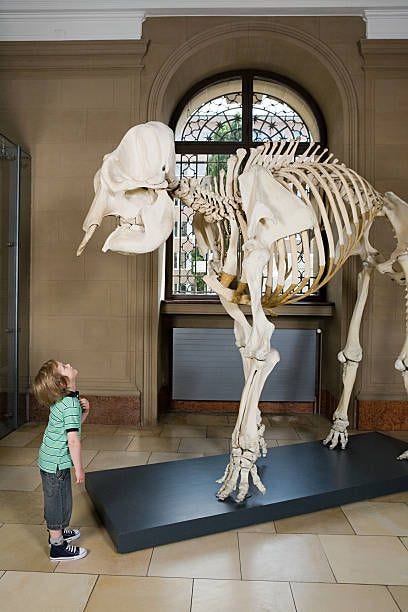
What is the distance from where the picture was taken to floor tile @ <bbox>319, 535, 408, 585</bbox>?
7.64 ft

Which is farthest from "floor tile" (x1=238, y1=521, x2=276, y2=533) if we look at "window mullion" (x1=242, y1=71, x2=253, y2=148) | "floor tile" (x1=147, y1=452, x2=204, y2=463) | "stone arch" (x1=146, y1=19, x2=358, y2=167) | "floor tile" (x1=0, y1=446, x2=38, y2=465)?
"window mullion" (x1=242, y1=71, x2=253, y2=148)

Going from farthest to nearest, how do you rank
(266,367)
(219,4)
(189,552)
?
(219,4), (266,367), (189,552)

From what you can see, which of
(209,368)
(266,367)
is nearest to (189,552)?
(266,367)

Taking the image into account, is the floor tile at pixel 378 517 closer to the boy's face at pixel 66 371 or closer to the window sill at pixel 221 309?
the boy's face at pixel 66 371

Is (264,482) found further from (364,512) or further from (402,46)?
(402,46)

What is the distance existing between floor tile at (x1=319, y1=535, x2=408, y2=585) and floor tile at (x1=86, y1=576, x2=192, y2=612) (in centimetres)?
73

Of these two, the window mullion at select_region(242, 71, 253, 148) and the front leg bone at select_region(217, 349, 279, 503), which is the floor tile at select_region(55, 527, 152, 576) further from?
the window mullion at select_region(242, 71, 253, 148)

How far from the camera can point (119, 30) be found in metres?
4.97

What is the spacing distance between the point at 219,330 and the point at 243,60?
9.59 ft

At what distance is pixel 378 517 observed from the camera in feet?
9.74

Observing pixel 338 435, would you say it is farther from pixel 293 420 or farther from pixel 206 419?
pixel 206 419

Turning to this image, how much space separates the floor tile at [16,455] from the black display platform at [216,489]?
0.96 m

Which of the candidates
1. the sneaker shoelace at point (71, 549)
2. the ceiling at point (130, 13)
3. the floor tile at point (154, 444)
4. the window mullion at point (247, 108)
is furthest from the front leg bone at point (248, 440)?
the ceiling at point (130, 13)

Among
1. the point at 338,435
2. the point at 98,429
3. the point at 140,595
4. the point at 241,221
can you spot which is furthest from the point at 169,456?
the point at 241,221
